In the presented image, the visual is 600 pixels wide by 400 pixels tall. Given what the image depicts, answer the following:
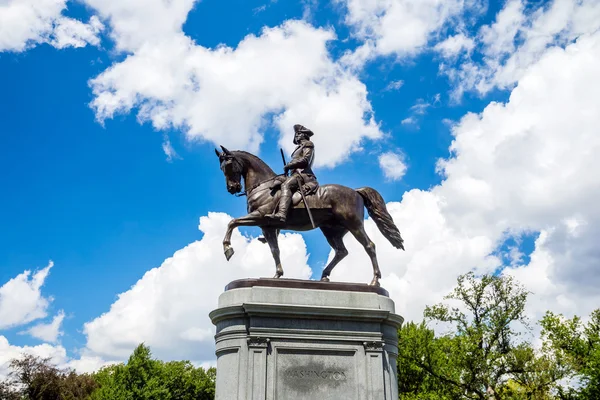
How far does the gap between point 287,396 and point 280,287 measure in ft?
7.19

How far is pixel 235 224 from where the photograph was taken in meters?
13.2

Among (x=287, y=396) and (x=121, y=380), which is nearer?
(x=287, y=396)

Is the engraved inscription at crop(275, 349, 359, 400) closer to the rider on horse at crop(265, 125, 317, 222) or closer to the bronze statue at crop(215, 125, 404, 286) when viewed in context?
the bronze statue at crop(215, 125, 404, 286)

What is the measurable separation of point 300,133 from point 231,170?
203 centimetres

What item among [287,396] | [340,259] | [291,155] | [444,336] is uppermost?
[444,336]

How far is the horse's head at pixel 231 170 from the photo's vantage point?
14087mm

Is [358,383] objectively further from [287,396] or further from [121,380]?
[121,380]

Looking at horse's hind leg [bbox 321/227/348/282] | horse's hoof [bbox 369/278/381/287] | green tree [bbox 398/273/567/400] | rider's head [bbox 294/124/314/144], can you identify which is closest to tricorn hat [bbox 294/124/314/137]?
rider's head [bbox 294/124/314/144]

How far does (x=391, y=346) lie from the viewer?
12719 millimetres

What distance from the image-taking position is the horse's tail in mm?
14297

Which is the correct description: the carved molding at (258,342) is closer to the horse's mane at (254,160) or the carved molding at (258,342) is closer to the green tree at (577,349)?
the horse's mane at (254,160)

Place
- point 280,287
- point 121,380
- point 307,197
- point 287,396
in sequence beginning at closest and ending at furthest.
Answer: point 287,396
point 280,287
point 307,197
point 121,380

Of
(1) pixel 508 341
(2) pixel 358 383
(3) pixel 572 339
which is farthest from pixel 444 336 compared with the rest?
(2) pixel 358 383

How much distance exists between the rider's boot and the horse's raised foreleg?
28cm
